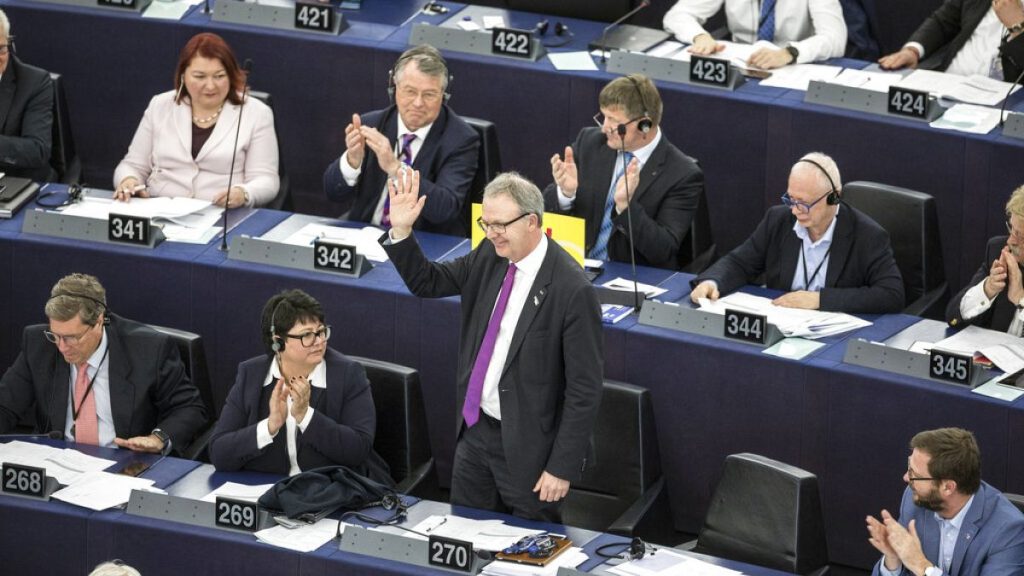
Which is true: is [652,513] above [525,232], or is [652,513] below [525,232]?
below

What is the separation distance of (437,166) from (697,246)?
93cm

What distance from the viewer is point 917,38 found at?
7.16 metres

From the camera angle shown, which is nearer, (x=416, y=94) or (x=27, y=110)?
(x=416, y=94)

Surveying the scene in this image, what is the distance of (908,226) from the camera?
6191 millimetres

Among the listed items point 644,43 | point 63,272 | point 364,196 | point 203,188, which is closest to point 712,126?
point 644,43

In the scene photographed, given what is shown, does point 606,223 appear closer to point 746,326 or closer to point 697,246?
point 697,246

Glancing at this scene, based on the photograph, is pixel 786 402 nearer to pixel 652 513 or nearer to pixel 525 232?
pixel 652 513

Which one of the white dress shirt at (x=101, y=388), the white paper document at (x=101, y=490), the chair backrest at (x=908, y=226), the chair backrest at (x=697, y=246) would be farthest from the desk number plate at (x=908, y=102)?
the white paper document at (x=101, y=490)

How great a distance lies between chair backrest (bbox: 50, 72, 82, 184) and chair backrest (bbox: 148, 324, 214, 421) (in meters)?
1.48

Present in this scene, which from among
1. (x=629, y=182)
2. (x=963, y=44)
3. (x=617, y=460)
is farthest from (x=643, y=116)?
(x=963, y=44)

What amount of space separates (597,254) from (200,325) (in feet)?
4.37

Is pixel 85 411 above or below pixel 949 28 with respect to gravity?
below

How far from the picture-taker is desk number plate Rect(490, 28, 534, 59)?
7.05m

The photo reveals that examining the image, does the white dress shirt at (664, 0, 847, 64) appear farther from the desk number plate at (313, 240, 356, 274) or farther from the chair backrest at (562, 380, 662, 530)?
the chair backrest at (562, 380, 662, 530)
